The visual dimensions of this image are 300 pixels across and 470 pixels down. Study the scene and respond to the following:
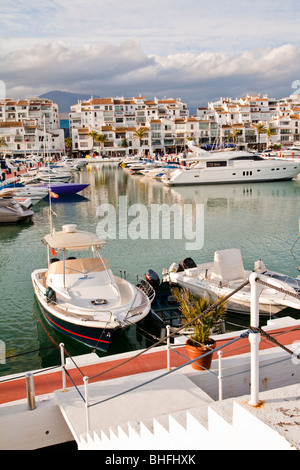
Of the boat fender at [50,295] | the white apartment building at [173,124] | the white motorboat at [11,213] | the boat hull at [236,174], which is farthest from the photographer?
the white apartment building at [173,124]

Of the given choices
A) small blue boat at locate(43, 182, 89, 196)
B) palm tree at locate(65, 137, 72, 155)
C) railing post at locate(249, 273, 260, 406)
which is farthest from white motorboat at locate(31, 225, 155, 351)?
palm tree at locate(65, 137, 72, 155)

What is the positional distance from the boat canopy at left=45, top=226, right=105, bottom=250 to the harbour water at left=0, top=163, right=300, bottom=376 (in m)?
2.52

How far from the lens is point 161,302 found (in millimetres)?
14359

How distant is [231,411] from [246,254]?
17.5 meters

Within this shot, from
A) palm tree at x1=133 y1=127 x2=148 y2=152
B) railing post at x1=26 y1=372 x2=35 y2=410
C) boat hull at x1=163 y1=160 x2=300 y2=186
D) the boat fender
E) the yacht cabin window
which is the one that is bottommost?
the boat fender

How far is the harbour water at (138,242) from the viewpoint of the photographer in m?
12.5

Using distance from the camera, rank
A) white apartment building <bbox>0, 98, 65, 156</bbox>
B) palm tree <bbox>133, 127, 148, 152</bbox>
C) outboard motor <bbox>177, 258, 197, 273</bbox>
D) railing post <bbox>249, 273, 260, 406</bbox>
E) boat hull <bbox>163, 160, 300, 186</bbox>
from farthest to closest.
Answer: palm tree <bbox>133, 127, 148, 152</bbox> → white apartment building <bbox>0, 98, 65, 156</bbox> → boat hull <bbox>163, 160, 300, 186</bbox> → outboard motor <bbox>177, 258, 197, 273</bbox> → railing post <bbox>249, 273, 260, 406</bbox>

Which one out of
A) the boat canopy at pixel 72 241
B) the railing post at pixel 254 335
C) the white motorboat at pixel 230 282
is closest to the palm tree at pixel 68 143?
the white motorboat at pixel 230 282

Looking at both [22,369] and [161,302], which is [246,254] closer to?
[161,302]

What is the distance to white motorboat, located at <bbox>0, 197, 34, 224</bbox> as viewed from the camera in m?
30.4

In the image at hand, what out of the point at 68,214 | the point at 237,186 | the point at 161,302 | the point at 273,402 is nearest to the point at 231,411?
the point at 273,402

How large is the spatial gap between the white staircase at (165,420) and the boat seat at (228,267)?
23.6ft

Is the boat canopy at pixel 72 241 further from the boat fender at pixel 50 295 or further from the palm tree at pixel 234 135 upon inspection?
the palm tree at pixel 234 135

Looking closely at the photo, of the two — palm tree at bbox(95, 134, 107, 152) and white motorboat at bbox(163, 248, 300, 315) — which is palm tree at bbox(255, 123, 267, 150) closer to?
palm tree at bbox(95, 134, 107, 152)
